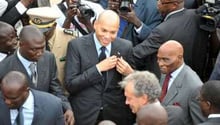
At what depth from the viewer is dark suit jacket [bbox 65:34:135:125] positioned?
5.45 meters

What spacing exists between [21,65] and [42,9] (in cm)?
94

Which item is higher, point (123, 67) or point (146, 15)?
point (146, 15)

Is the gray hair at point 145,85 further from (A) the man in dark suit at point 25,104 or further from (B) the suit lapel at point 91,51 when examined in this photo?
(B) the suit lapel at point 91,51

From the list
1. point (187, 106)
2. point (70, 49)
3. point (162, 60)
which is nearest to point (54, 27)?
point (70, 49)

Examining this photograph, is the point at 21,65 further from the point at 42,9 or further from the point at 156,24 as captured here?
the point at 156,24

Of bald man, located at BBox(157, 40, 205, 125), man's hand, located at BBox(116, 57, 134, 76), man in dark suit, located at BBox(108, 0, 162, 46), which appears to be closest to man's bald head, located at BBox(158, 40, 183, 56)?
bald man, located at BBox(157, 40, 205, 125)

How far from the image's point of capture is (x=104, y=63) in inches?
213

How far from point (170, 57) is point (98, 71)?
2.24ft

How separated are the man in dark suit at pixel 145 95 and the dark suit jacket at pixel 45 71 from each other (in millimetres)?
825

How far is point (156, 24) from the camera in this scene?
6.35 metres

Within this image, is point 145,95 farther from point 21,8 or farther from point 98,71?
point 21,8

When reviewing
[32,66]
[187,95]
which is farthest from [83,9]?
[187,95]

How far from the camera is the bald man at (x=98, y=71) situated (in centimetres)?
543

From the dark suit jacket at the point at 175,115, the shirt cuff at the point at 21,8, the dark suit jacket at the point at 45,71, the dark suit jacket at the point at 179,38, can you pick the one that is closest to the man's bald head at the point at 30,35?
the dark suit jacket at the point at 45,71
